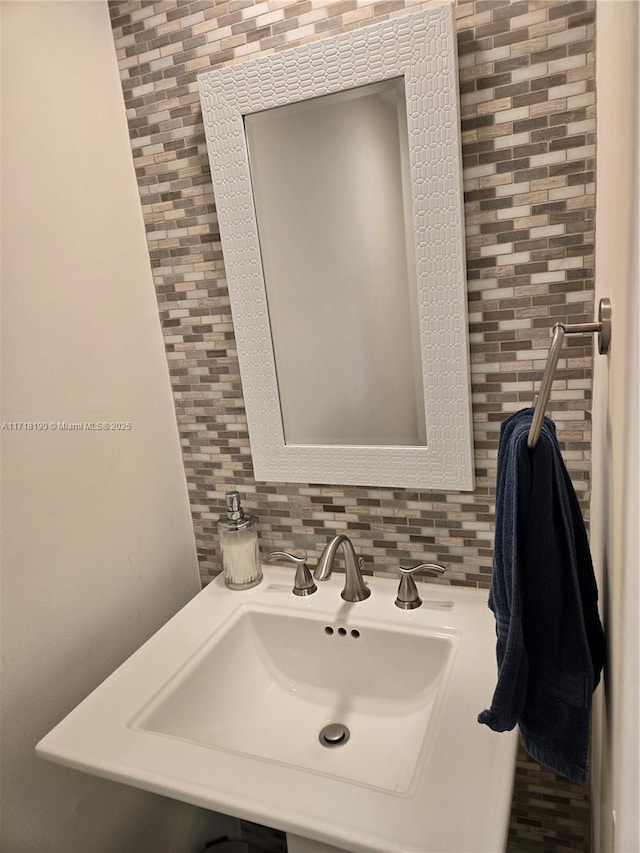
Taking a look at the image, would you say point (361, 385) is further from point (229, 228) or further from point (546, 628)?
Result: point (546, 628)

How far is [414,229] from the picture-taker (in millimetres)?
1090

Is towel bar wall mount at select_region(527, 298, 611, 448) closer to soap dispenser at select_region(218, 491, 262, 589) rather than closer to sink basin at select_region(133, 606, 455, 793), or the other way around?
sink basin at select_region(133, 606, 455, 793)

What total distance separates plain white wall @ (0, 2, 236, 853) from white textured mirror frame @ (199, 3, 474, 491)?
0.74 ft

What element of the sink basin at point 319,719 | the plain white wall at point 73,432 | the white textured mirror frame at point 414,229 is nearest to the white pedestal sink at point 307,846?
the sink basin at point 319,719

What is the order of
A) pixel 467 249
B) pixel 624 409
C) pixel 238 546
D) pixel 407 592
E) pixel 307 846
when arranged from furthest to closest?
pixel 238 546 → pixel 407 592 → pixel 467 249 → pixel 307 846 → pixel 624 409

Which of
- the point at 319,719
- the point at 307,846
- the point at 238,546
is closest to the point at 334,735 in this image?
the point at 319,719

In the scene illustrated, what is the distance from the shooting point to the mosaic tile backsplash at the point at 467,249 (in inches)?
38.8

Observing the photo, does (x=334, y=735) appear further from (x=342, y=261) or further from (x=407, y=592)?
(x=342, y=261)

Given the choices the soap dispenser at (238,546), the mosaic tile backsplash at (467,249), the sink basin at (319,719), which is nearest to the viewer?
the sink basin at (319,719)

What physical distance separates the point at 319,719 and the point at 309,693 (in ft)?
0.24

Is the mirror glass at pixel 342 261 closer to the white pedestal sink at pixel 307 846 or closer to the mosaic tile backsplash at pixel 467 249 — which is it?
the mosaic tile backsplash at pixel 467 249

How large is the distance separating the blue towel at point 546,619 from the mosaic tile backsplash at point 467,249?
15.0 inches

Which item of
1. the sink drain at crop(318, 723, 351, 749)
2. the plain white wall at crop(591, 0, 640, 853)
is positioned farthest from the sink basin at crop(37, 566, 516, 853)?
the plain white wall at crop(591, 0, 640, 853)

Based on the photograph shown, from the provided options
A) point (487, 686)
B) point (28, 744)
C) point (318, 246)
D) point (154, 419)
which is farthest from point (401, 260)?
point (28, 744)
